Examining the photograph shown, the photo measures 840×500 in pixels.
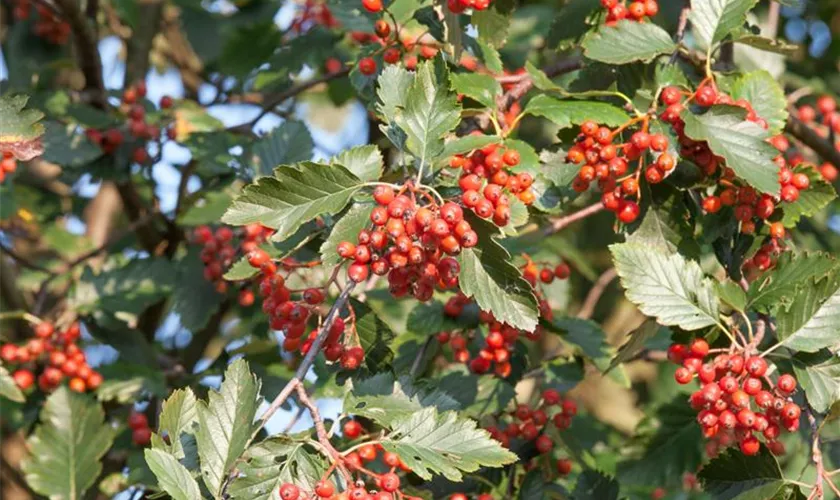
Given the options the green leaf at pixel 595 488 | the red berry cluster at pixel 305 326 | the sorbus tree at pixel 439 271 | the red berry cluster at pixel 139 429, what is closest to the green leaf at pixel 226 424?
the sorbus tree at pixel 439 271

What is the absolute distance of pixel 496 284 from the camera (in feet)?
6.79

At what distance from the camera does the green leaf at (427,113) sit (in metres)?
2.05

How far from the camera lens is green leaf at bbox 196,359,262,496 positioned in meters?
1.90

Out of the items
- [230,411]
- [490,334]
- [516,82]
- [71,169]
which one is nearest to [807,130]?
[516,82]

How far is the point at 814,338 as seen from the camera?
214 cm

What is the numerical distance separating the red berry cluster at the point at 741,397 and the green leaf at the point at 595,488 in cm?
43

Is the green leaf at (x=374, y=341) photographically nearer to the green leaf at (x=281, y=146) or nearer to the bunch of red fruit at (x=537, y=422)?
the bunch of red fruit at (x=537, y=422)

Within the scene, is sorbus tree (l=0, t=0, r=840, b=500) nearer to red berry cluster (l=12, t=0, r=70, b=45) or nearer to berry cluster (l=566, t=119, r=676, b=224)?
berry cluster (l=566, t=119, r=676, b=224)

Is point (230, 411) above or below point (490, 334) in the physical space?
above

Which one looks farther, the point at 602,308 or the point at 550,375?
the point at 602,308

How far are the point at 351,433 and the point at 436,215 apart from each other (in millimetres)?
643

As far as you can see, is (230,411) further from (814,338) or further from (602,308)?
(602,308)

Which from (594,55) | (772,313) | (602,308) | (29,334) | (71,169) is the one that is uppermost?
(594,55)

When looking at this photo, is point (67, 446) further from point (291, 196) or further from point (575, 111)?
point (575, 111)
